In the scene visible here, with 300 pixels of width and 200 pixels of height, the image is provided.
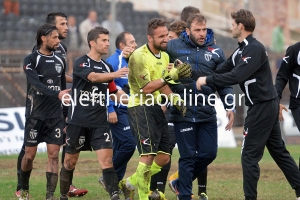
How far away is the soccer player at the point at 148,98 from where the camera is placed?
8.77 metres

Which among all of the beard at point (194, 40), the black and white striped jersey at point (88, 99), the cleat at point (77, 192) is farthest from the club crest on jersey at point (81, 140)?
the beard at point (194, 40)

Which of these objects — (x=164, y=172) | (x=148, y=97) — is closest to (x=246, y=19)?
(x=148, y=97)

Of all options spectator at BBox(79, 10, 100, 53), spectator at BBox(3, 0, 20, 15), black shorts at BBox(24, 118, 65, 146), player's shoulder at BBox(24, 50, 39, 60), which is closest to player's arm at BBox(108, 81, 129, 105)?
black shorts at BBox(24, 118, 65, 146)

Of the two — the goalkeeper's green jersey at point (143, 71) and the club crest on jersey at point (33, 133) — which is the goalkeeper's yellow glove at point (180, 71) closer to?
the goalkeeper's green jersey at point (143, 71)

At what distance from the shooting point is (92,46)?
9.17 m

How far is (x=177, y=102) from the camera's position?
8.97 meters

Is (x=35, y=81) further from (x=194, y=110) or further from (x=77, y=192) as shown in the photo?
(x=194, y=110)

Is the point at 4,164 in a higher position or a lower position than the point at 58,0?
lower

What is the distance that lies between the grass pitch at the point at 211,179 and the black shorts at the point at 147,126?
62.4 inches

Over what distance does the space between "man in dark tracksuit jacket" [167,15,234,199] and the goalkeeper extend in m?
0.30

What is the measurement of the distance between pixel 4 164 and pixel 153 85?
6.80 metres

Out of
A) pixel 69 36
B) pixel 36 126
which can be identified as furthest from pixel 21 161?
pixel 69 36

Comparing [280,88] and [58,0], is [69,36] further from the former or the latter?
[280,88]

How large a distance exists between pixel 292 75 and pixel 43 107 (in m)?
3.56
